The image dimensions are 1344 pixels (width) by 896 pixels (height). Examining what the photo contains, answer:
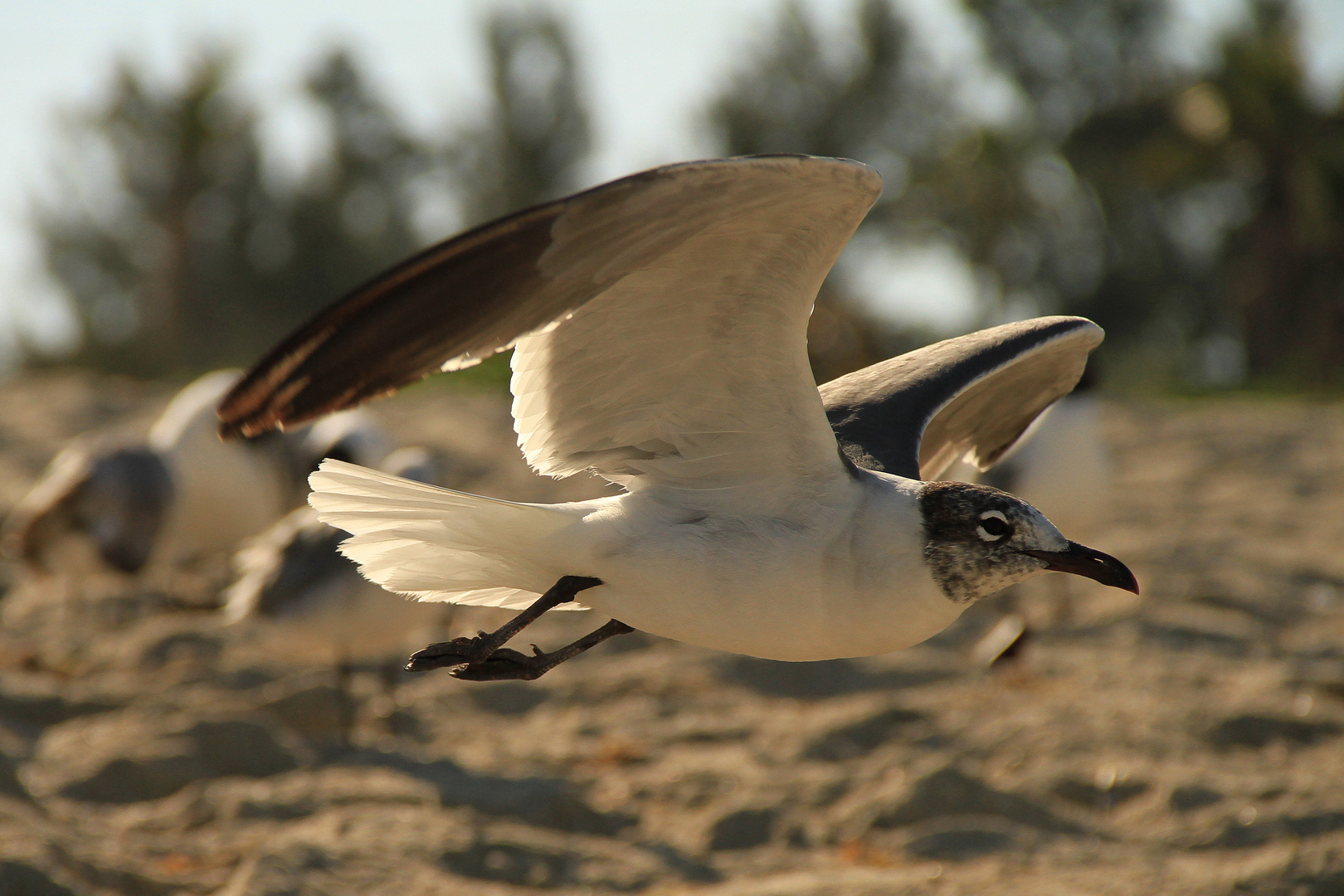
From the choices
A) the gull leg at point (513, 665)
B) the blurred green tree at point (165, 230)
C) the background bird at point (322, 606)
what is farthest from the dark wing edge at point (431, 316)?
the blurred green tree at point (165, 230)

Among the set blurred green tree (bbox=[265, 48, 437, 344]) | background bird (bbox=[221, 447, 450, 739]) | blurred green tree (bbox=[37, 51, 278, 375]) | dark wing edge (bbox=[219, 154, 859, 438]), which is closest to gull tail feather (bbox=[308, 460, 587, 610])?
dark wing edge (bbox=[219, 154, 859, 438])

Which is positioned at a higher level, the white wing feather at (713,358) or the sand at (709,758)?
the white wing feather at (713,358)

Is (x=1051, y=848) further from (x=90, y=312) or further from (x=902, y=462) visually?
(x=90, y=312)

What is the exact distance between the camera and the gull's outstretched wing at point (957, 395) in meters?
3.83

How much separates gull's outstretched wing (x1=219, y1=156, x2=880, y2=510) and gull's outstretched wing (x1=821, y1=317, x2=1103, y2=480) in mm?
630

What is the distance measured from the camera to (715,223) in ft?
8.98

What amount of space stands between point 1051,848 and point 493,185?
86.2 feet

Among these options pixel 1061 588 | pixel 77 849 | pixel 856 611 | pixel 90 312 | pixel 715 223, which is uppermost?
pixel 90 312

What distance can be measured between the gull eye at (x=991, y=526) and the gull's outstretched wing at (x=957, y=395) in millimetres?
563

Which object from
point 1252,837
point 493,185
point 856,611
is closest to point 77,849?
point 856,611

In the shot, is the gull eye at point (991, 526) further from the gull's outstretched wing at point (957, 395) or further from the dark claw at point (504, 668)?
the dark claw at point (504, 668)

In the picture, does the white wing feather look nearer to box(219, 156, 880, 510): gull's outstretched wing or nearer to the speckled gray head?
box(219, 156, 880, 510): gull's outstretched wing

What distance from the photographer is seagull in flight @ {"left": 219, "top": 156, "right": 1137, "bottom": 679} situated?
258cm

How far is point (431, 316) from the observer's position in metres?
2.60
